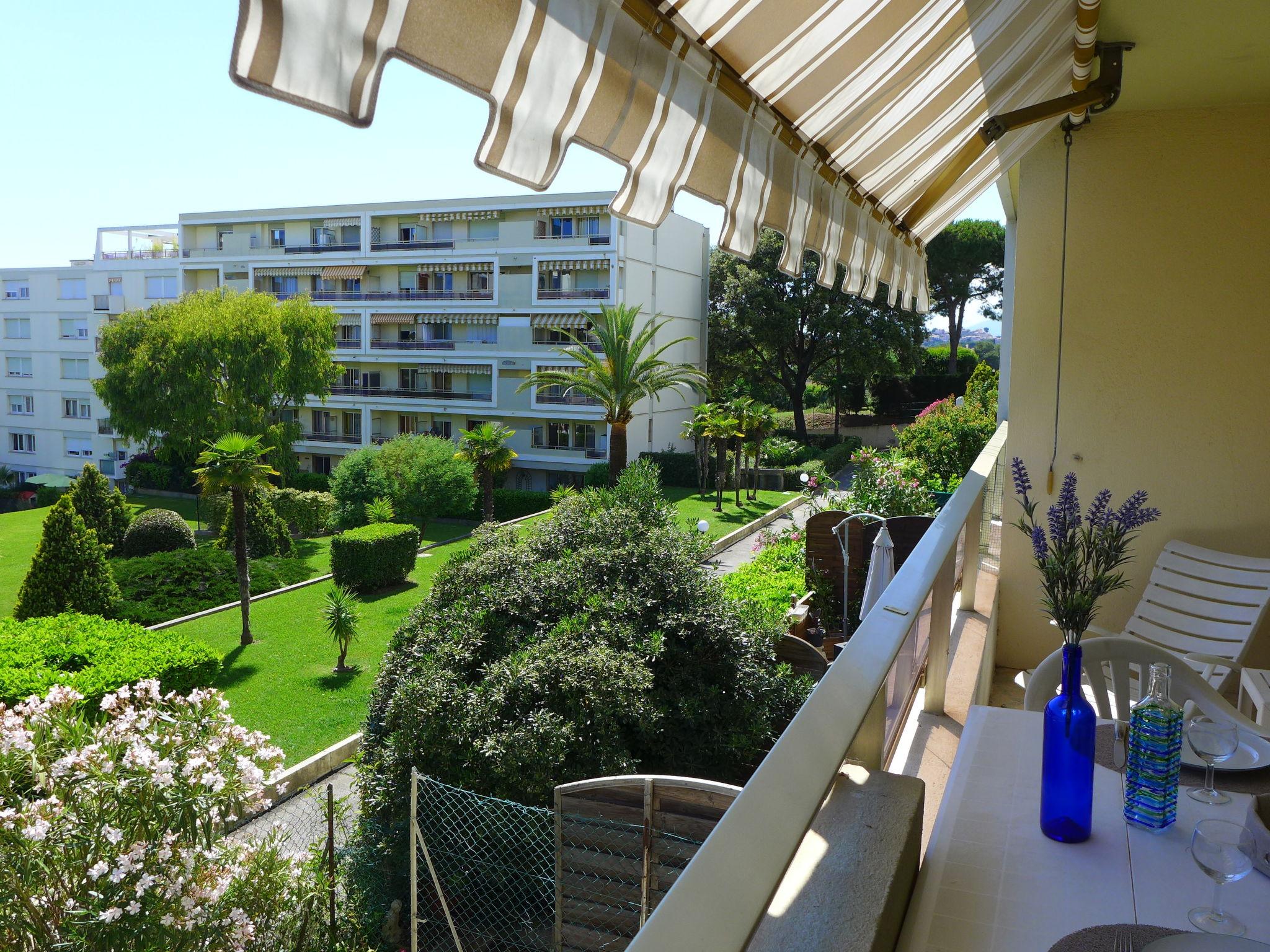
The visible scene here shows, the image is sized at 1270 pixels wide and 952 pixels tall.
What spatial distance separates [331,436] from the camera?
4256 cm

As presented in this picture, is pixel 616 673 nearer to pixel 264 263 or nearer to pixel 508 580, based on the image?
pixel 508 580

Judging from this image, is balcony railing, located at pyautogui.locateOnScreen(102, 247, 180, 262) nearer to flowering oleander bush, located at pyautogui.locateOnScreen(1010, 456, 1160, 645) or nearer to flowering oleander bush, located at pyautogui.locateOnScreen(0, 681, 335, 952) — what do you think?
flowering oleander bush, located at pyautogui.locateOnScreen(0, 681, 335, 952)

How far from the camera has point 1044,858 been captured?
1639mm

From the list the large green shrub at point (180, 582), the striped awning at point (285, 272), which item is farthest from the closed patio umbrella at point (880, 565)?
the striped awning at point (285, 272)

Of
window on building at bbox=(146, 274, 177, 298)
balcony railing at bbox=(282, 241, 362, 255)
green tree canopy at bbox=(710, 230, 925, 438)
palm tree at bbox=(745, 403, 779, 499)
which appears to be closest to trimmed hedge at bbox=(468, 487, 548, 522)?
palm tree at bbox=(745, 403, 779, 499)

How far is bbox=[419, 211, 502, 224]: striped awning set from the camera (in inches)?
1515

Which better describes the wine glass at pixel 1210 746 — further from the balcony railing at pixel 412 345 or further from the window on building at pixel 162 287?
the window on building at pixel 162 287

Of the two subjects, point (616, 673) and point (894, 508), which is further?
point (894, 508)

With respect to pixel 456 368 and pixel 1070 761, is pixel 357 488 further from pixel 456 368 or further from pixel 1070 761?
pixel 1070 761

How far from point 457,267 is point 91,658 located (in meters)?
29.0

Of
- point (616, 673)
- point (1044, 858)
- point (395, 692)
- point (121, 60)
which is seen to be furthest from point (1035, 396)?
point (121, 60)

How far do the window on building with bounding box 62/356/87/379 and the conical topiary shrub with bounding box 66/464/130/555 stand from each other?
95.6 feet

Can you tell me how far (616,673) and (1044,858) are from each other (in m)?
5.16

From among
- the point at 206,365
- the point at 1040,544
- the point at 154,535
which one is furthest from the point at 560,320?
the point at 1040,544
